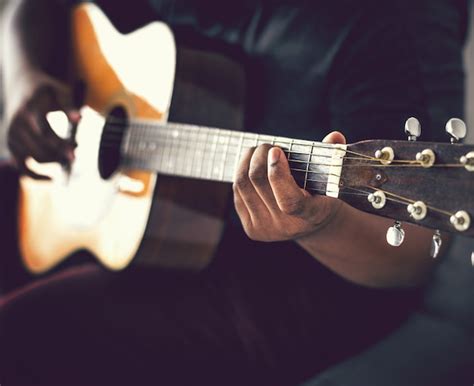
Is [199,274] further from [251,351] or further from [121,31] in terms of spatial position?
[121,31]

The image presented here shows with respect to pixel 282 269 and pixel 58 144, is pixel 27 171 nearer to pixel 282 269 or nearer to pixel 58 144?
pixel 58 144

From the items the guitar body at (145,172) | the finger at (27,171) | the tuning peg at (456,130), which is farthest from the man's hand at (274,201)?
the finger at (27,171)

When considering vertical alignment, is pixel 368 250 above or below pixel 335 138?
below

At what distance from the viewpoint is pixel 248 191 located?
56cm

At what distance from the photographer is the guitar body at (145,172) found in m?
0.82

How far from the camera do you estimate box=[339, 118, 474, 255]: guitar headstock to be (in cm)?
41

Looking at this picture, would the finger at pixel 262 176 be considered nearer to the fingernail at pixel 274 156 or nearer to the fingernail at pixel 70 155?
the fingernail at pixel 274 156

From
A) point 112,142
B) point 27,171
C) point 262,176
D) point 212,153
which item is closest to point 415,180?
point 262,176

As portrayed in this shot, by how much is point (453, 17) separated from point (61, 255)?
0.84m

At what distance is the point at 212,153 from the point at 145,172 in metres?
0.22

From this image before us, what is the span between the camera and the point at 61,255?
1.06 m

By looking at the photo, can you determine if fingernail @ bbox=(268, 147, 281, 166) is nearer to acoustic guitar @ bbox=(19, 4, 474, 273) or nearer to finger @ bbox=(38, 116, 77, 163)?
acoustic guitar @ bbox=(19, 4, 474, 273)

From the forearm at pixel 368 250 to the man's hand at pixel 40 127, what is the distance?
0.55m

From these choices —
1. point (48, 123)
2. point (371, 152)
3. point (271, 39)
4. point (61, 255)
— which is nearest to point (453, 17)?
point (271, 39)
